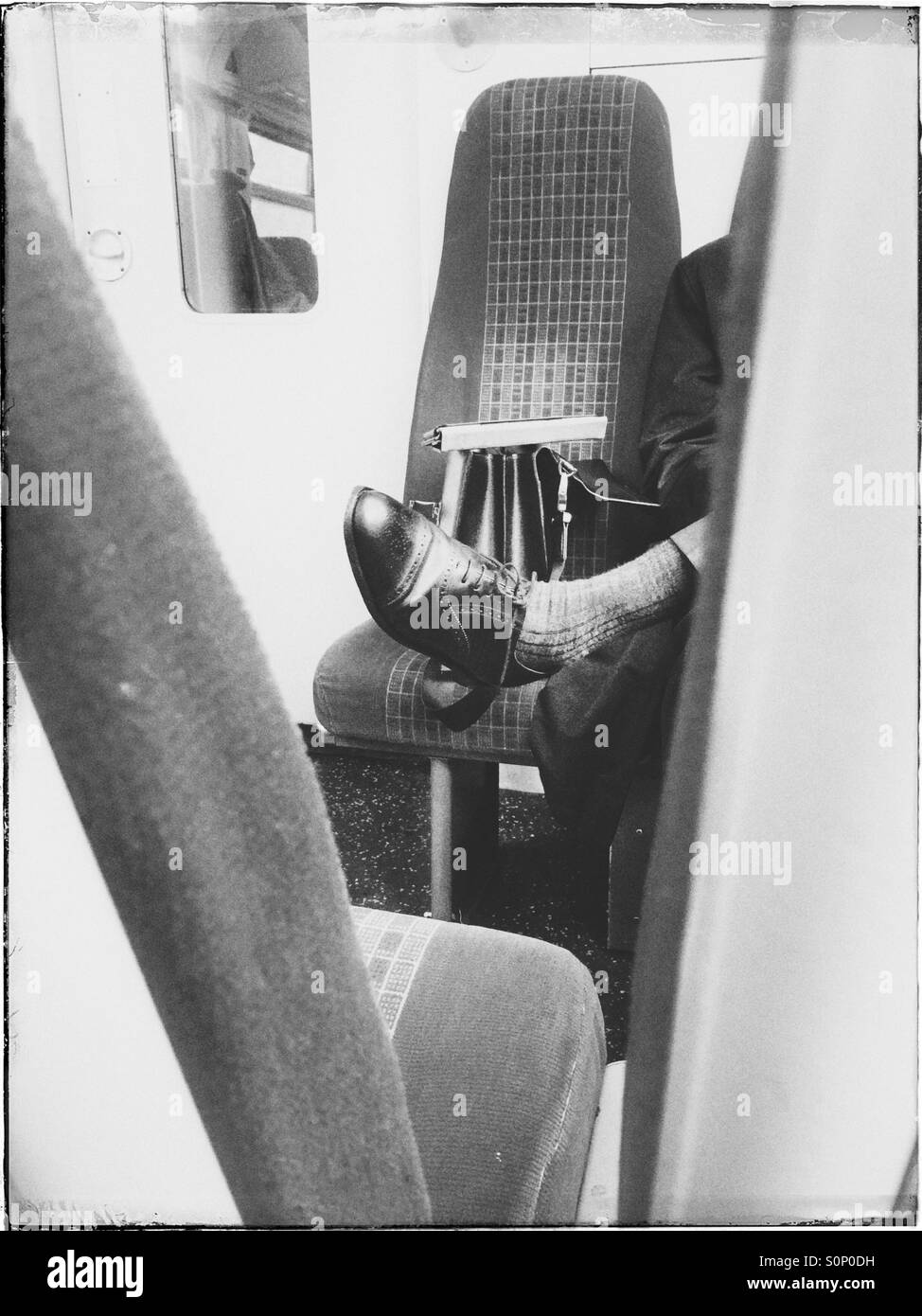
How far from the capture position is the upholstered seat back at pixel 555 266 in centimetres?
72

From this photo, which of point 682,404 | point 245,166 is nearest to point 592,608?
point 682,404

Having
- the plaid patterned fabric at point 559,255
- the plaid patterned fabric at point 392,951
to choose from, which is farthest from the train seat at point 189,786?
the plaid patterned fabric at point 559,255

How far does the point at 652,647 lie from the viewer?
0.74 meters

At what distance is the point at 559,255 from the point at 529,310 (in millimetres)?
51

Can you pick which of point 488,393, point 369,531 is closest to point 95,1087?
point 369,531

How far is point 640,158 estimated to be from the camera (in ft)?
2.38

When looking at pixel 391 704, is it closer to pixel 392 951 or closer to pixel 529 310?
pixel 392 951

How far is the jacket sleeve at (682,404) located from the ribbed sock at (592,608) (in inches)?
1.8

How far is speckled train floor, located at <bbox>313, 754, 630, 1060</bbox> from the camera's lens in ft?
2.47

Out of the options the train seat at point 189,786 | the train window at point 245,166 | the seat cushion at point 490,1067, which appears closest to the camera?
the train seat at point 189,786

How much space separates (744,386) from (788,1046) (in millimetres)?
509

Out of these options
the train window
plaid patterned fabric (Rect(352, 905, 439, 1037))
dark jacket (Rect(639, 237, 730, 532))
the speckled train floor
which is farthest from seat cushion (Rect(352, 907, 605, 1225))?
the train window

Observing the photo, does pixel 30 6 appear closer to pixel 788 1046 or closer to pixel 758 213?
pixel 758 213

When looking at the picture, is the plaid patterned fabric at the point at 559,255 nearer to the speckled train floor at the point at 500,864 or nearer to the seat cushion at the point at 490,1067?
the speckled train floor at the point at 500,864
